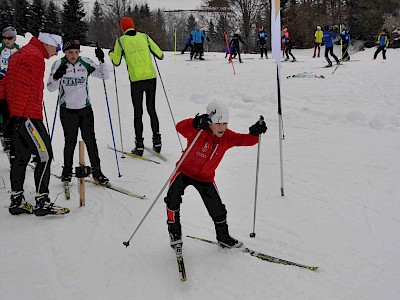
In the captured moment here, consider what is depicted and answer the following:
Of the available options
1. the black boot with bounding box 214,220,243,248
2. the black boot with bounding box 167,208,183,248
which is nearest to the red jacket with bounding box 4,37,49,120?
the black boot with bounding box 167,208,183,248

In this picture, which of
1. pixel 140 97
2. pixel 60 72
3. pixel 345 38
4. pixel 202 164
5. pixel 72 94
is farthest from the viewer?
pixel 345 38

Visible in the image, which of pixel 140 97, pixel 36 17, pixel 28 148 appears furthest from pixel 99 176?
pixel 36 17

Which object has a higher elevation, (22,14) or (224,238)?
(22,14)

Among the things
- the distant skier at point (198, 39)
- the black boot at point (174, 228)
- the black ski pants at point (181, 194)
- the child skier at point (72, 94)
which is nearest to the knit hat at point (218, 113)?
the black ski pants at point (181, 194)

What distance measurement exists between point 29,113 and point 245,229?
2568 mm

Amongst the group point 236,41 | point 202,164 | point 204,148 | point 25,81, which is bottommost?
point 202,164

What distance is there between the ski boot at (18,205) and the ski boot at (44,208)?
0.37 feet

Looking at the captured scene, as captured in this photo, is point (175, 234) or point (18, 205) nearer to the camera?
point (175, 234)

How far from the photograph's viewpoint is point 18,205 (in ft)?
14.1

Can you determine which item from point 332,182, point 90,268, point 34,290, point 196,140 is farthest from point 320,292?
point 332,182

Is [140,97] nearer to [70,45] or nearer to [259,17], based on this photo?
[70,45]

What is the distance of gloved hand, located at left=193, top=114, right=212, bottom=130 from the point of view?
304 cm

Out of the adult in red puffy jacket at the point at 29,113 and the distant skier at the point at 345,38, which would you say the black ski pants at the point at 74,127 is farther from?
the distant skier at the point at 345,38

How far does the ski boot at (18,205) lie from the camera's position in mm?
4246
